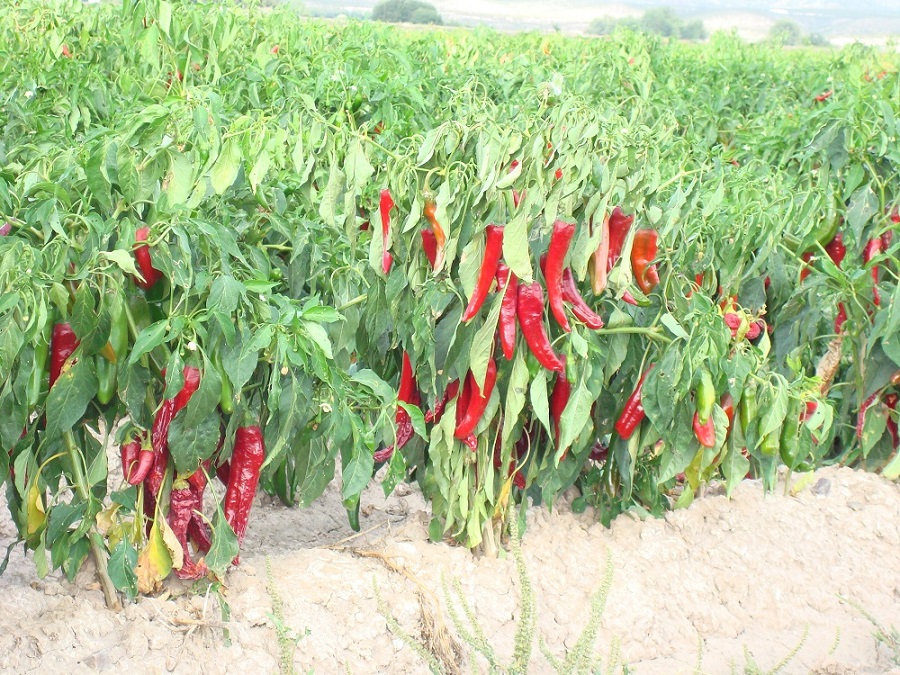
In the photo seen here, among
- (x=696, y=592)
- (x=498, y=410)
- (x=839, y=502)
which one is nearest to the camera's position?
(x=498, y=410)

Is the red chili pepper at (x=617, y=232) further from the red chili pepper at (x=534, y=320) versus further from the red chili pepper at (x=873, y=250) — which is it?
the red chili pepper at (x=873, y=250)

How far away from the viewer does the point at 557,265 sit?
8.08ft

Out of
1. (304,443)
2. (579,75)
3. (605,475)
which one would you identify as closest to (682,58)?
(579,75)

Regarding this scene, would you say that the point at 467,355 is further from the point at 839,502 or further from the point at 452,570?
the point at 839,502

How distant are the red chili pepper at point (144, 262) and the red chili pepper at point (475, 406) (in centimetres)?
80

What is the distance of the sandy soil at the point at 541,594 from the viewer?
246 centimetres

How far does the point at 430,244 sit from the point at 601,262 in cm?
42

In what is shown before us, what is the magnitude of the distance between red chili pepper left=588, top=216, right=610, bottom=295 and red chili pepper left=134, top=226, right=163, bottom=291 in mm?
1018

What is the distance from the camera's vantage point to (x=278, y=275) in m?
2.54

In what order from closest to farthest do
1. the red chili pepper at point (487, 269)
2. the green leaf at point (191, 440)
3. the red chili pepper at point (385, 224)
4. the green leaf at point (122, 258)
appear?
the green leaf at point (122, 258)
the green leaf at point (191, 440)
the red chili pepper at point (487, 269)
the red chili pepper at point (385, 224)

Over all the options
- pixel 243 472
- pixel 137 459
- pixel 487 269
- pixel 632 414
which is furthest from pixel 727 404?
pixel 137 459

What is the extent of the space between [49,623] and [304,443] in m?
0.71

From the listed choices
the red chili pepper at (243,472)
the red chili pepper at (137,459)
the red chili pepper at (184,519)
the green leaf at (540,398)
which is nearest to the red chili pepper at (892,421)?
the green leaf at (540,398)

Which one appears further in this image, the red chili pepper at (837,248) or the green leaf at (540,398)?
the red chili pepper at (837,248)
